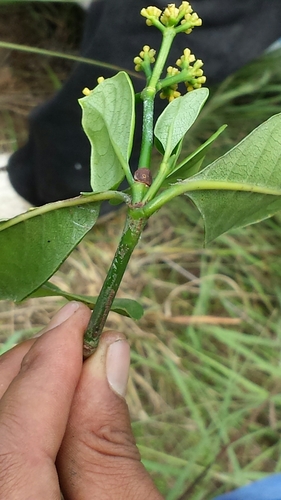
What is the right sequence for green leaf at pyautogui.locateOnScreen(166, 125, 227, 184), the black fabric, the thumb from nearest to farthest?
green leaf at pyautogui.locateOnScreen(166, 125, 227, 184), the thumb, the black fabric

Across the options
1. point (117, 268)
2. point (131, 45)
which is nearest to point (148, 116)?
point (117, 268)

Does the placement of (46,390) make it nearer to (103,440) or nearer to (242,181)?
(103,440)

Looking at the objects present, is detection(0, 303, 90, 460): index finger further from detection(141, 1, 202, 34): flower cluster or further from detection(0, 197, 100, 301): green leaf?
detection(141, 1, 202, 34): flower cluster

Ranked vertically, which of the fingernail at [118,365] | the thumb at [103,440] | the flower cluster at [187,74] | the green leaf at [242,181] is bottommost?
the thumb at [103,440]

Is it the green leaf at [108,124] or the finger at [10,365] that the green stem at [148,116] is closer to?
the green leaf at [108,124]

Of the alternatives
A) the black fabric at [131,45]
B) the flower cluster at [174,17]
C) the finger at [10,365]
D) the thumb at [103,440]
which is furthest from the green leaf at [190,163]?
the black fabric at [131,45]

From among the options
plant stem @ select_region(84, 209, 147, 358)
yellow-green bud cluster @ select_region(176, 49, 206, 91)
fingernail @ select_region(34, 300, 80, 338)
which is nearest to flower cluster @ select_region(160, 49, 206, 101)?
yellow-green bud cluster @ select_region(176, 49, 206, 91)
